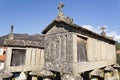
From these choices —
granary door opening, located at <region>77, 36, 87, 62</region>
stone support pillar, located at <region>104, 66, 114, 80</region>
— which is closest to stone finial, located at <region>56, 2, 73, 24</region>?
granary door opening, located at <region>77, 36, 87, 62</region>

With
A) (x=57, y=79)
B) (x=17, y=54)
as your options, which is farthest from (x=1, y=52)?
(x=57, y=79)

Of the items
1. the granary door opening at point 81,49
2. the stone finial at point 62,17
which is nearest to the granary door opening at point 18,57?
the stone finial at point 62,17

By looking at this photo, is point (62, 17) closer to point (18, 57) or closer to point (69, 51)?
point (69, 51)

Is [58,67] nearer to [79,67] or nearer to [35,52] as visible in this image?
[79,67]

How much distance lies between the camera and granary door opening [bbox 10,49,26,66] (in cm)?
999

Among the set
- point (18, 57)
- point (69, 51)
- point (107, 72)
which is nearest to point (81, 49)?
point (69, 51)

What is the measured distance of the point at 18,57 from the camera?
1008 cm

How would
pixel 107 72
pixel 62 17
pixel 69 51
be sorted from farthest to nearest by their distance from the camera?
pixel 107 72, pixel 62 17, pixel 69 51

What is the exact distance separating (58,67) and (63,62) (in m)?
0.37

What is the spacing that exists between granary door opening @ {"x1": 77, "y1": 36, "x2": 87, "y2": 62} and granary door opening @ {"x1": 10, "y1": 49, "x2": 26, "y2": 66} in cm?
548

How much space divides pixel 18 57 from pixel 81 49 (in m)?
5.70

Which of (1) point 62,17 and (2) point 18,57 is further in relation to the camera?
(2) point 18,57

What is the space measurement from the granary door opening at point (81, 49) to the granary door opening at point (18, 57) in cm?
548

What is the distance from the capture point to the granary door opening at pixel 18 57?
9992 millimetres
